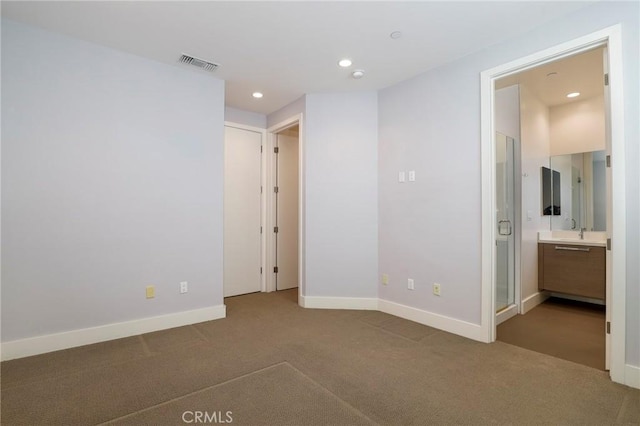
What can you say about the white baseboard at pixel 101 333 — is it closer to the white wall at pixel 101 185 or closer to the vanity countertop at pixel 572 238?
the white wall at pixel 101 185

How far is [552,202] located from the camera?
4.36 metres

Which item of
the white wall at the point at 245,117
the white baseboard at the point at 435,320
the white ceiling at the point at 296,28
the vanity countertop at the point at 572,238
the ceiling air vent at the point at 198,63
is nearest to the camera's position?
the white ceiling at the point at 296,28

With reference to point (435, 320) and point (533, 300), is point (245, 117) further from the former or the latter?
point (533, 300)

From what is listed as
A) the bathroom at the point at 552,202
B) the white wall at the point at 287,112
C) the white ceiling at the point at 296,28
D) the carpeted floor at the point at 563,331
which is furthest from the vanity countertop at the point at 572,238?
the white wall at the point at 287,112

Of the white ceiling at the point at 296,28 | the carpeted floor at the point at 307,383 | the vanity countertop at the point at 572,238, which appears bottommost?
the carpeted floor at the point at 307,383

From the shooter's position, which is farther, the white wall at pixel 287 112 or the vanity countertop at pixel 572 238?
the white wall at pixel 287 112

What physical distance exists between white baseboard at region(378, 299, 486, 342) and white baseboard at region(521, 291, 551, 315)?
4.39 ft

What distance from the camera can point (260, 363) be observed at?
2.42 meters

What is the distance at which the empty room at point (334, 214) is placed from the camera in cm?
209

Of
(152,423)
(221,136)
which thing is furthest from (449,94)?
(152,423)

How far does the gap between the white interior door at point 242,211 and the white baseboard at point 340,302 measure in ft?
3.87

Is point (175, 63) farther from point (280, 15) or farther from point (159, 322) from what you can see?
point (159, 322)

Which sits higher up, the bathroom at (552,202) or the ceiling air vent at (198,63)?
the ceiling air vent at (198,63)

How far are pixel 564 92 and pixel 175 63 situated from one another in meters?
4.67
